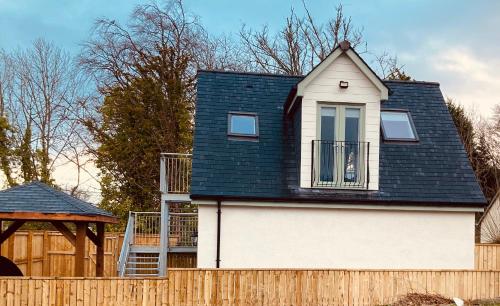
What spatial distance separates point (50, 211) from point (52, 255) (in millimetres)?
8720

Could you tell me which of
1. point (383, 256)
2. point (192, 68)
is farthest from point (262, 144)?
point (192, 68)

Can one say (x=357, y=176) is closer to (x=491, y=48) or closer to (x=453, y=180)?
(x=453, y=180)

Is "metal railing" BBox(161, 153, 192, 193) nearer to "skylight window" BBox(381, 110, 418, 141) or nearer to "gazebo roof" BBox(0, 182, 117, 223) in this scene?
"gazebo roof" BBox(0, 182, 117, 223)

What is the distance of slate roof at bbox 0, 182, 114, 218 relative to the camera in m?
13.3

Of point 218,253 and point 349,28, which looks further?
point 349,28

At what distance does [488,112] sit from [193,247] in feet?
96.2

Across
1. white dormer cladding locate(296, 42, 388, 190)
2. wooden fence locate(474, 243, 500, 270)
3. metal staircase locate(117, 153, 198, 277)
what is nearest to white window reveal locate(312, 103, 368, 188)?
white dormer cladding locate(296, 42, 388, 190)

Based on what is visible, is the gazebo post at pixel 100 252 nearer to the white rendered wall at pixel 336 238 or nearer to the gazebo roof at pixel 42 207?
the gazebo roof at pixel 42 207

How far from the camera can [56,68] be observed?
3142cm

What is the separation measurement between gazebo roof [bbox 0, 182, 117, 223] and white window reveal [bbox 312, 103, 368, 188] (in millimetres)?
5678

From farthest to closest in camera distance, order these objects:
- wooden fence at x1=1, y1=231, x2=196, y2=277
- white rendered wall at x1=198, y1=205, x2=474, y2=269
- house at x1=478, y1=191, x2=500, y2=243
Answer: house at x1=478, y1=191, x2=500, y2=243, wooden fence at x1=1, y1=231, x2=196, y2=277, white rendered wall at x1=198, y1=205, x2=474, y2=269

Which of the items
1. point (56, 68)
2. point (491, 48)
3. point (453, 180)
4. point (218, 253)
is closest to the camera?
point (218, 253)

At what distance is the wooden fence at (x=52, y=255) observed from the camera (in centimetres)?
1889

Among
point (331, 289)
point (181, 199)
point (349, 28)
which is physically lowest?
point (331, 289)
